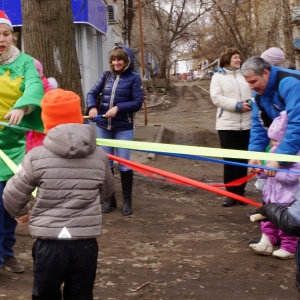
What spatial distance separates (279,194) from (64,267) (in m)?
2.34

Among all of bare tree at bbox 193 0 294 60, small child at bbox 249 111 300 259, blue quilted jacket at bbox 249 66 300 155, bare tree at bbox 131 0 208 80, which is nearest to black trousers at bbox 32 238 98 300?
blue quilted jacket at bbox 249 66 300 155

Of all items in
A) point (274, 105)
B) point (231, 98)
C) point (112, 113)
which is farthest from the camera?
point (231, 98)

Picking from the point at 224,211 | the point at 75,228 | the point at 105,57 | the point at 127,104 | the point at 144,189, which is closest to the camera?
the point at 75,228

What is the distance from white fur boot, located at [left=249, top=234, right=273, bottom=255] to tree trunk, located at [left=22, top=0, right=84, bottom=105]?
3.59 m

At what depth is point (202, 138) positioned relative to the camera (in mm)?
16094

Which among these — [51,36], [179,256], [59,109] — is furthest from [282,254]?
[51,36]

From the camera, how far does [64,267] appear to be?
3.07 meters

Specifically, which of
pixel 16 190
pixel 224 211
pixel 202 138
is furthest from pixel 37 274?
pixel 202 138

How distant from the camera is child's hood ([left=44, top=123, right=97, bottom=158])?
301 cm

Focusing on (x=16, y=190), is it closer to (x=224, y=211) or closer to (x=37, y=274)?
(x=37, y=274)

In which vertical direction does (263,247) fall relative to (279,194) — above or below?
below

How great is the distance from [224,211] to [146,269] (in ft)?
7.49

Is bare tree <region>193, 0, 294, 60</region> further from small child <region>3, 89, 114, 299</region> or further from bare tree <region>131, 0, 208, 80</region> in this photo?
bare tree <region>131, 0, 208, 80</region>

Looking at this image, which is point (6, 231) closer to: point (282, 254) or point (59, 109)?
point (59, 109)
